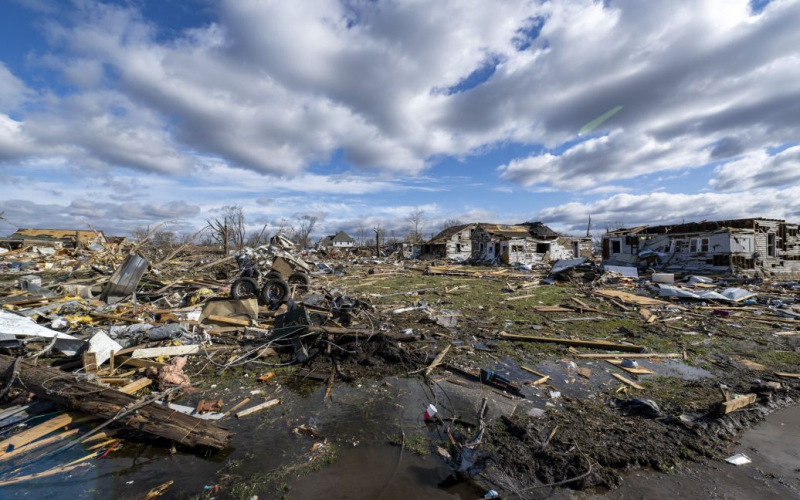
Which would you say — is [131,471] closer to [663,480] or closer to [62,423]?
[62,423]

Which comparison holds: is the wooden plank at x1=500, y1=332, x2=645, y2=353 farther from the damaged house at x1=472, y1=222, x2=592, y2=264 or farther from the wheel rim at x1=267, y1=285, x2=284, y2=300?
the damaged house at x1=472, y1=222, x2=592, y2=264

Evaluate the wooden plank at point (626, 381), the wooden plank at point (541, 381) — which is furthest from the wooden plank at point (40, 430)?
the wooden plank at point (626, 381)

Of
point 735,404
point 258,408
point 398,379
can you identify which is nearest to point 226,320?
point 258,408

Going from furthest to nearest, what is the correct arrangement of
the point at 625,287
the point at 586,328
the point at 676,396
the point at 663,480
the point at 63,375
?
1. the point at 625,287
2. the point at 586,328
3. the point at 676,396
4. the point at 63,375
5. the point at 663,480

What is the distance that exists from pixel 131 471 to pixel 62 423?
1.69 metres

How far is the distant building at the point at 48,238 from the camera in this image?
29609 mm

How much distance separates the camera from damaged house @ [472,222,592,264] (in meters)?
32.6

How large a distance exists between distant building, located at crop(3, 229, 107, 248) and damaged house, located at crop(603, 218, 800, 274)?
147ft


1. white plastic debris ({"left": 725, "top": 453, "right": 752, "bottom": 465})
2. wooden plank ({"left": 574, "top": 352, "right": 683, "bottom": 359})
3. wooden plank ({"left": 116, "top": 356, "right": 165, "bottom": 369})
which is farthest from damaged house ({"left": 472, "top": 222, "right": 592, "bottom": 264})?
wooden plank ({"left": 116, "top": 356, "right": 165, "bottom": 369})

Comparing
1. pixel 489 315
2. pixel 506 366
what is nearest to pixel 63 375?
pixel 506 366

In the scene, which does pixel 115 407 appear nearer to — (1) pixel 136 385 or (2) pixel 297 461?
(1) pixel 136 385

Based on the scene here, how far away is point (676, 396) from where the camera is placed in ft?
16.6

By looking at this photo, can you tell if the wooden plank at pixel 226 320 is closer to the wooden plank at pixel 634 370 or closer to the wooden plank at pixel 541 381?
the wooden plank at pixel 541 381

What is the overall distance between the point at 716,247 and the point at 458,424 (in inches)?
1046
